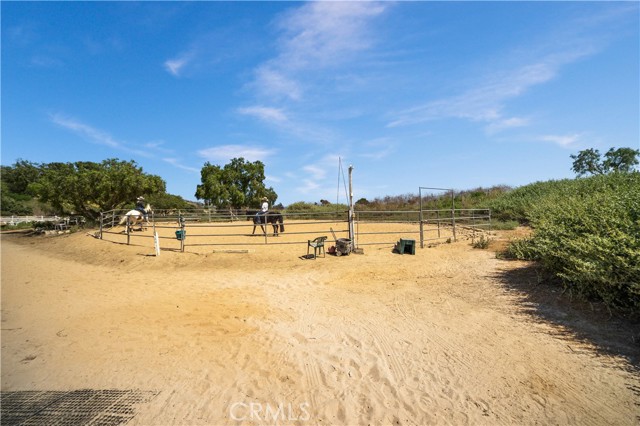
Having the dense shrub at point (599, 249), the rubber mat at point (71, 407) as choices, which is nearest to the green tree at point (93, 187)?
the rubber mat at point (71, 407)

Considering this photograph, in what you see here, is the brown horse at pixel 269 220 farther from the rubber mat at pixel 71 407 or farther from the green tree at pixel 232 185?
the green tree at pixel 232 185

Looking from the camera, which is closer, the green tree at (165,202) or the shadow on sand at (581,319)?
the shadow on sand at (581,319)

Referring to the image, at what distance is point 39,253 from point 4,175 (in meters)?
65.0

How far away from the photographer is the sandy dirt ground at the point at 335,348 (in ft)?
9.25

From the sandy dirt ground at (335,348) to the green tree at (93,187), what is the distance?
14.1m

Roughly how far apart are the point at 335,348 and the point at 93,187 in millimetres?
21249

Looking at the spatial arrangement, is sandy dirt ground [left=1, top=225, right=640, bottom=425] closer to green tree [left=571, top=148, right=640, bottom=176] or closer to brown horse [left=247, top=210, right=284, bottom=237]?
brown horse [left=247, top=210, right=284, bottom=237]

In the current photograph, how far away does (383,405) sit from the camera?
2.87 meters

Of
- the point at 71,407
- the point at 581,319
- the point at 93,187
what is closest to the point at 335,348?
the point at 71,407

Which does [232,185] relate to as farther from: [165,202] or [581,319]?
[581,319]

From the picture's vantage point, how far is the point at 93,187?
1962cm

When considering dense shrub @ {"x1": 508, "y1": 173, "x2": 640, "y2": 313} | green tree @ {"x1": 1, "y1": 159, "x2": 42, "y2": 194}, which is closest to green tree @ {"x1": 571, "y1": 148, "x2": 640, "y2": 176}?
dense shrub @ {"x1": 508, "y1": 173, "x2": 640, "y2": 313}

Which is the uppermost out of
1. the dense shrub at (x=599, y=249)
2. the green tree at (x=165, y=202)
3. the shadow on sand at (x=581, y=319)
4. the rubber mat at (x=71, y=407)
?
the green tree at (x=165, y=202)

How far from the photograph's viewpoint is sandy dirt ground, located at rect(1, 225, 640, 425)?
9.25 feet
